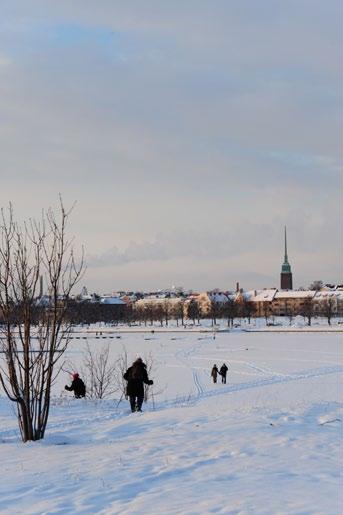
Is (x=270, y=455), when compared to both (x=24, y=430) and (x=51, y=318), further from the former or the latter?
(x=51, y=318)

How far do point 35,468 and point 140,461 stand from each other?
4.34ft

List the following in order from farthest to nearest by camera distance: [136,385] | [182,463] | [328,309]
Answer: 1. [328,309]
2. [136,385]
3. [182,463]

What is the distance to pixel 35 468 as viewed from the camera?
8.32m

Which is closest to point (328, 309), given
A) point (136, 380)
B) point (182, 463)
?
point (136, 380)

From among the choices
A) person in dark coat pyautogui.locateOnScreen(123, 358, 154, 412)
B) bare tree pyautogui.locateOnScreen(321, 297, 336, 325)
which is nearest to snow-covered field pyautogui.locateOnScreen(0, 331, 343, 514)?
person in dark coat pyautogui.locateOnScreen(123, 358, 154, 412)

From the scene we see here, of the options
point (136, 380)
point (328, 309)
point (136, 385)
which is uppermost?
point (328, 309)

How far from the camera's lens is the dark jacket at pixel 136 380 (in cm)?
1576

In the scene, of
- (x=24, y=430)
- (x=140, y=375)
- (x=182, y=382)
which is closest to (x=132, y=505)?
(x=24, y=430)

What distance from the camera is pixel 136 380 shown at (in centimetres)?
1584

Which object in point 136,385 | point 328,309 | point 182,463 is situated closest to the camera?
point 182,463

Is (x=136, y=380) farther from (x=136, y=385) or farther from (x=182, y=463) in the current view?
(x=182, y=463)

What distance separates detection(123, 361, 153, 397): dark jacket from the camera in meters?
15.8

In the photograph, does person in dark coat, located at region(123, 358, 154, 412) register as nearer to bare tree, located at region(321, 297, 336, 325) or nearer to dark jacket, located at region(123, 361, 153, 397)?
dark jacket, located at region(123, 361, 153, 397)

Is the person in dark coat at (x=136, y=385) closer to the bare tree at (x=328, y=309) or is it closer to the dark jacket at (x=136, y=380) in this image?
the dark jacket at (x=136, y=380)
